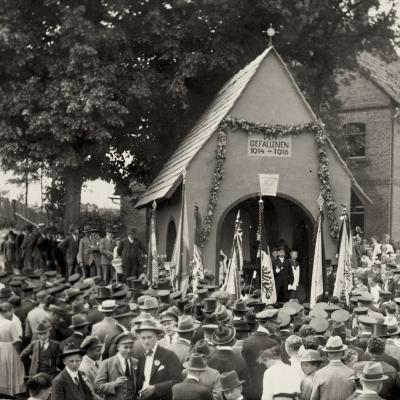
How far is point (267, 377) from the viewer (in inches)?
299

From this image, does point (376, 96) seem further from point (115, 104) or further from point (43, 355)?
point (43, 355)

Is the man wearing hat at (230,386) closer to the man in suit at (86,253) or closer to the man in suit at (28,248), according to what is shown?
the man in suit at (86,253)

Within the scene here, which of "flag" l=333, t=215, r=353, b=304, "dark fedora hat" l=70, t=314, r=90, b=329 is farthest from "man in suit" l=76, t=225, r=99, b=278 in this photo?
"dark fedora hat" l=70, t=314, r=90, b=329

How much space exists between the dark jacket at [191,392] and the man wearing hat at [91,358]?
4.87ft

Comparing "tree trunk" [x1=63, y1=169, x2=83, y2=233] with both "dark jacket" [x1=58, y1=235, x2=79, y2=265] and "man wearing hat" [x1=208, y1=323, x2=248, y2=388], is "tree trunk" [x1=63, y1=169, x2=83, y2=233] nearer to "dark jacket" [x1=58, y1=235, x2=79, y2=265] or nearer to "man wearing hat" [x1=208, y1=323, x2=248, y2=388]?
"dark jacket" [x1=58, y1=235, x2=79, y2=265]

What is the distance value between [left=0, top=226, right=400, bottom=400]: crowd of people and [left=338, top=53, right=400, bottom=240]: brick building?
60.8 feet

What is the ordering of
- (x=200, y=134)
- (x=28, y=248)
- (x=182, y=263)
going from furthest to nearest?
(x=28, y=248)
(x=200, y=134)
(x=182, y=263)

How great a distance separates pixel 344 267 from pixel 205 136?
629 cm

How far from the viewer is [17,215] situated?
31.3 m

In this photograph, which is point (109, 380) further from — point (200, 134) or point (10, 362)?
point (200, 134)

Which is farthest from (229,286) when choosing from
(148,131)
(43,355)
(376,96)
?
(376,96)

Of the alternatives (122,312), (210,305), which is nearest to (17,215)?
(210,305)

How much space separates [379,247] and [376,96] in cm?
922

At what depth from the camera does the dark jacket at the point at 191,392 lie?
23.0 feet
